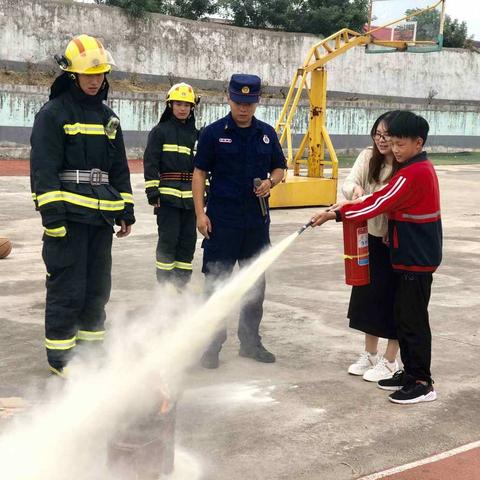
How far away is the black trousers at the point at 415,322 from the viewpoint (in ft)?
15.3

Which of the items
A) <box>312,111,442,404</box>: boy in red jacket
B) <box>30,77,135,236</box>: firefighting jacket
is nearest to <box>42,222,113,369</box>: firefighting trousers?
<box>30,77,135,236</box>: firefighting jacket

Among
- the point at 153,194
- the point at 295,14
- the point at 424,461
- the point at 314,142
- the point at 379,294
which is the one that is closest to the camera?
→ the point at 424,461

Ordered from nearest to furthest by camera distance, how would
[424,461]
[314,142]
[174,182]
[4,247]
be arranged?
[424,461] < [174,182] < [4,247] < [314,142]

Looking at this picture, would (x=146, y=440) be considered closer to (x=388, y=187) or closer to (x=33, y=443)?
(x=33, y=443)

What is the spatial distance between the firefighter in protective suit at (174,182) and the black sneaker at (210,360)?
1.71 m

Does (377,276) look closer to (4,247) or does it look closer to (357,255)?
(357,255)

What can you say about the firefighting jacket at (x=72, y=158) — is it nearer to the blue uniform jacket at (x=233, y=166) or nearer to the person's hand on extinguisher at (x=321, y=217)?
the blue uniform jacket at (x=233, y=166)

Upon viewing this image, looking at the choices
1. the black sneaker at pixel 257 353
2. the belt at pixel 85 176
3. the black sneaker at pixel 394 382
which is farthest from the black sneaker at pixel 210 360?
the belt at pixel 85 176

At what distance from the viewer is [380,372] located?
506 centimetres

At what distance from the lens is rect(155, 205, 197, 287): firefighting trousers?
265 inches

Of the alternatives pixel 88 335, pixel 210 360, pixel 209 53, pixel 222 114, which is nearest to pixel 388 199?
pixel 210 360

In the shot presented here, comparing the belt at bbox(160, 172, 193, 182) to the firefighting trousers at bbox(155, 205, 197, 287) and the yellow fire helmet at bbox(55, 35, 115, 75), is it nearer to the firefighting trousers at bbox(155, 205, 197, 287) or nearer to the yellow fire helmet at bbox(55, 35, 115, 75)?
the firefighting trousers at bbox(155, 205, 197, 287)

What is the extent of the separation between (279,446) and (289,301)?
3.30m

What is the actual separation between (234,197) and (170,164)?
1633mm
